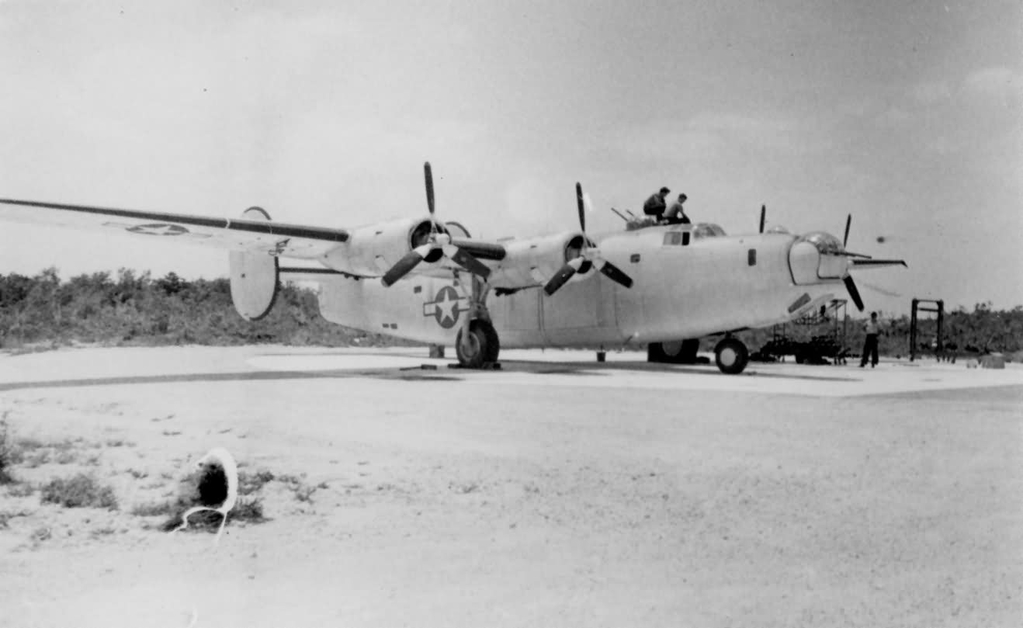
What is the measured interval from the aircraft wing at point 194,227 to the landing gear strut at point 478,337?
384cm

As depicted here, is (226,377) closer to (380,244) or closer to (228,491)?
(380,244)

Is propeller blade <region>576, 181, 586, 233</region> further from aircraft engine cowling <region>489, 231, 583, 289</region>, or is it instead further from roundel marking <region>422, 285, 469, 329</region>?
roundel marking <region>422, 285, 469, 329</region>

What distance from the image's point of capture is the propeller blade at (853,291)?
1675 centimetres

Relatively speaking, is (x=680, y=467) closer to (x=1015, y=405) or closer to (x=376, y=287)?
(x=1015, y=405)

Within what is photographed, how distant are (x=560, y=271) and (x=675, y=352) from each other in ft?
19.1

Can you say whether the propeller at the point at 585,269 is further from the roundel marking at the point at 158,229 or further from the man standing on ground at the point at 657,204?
the roundel marking at the point at 158,229

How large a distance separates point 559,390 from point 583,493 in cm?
729

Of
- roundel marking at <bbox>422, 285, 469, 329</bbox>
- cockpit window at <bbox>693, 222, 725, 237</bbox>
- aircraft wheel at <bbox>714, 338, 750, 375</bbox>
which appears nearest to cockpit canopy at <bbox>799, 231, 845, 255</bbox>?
cockpit window at <bbox>693, 222, 725, 237</bbox>

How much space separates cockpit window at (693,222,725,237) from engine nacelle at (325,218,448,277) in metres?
5.84

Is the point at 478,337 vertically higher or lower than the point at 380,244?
lower

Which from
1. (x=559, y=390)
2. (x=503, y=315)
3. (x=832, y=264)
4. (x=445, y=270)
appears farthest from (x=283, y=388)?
(x=832, y=264)

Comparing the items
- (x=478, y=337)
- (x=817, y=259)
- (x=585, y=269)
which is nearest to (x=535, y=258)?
(x=585, y=269)

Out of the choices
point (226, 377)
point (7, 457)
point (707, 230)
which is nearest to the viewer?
point (7, 457)

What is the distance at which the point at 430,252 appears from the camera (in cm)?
1709
